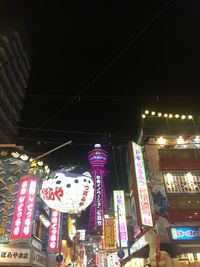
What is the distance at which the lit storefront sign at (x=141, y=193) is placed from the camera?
14.5m

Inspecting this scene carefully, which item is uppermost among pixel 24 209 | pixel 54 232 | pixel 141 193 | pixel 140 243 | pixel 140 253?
pixel 141 193

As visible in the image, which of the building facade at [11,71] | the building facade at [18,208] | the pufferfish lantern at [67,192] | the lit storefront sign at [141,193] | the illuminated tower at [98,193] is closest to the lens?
the pufferfish lantern at [67,192]

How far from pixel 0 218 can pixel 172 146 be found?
41.8ft

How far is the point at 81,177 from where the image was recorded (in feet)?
31.9

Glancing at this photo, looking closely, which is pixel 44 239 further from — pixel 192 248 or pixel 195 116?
pixel 195 116

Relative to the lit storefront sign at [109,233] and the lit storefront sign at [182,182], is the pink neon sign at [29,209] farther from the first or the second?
the lit storefront sign at [109,233]

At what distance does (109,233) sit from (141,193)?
37.2 ft

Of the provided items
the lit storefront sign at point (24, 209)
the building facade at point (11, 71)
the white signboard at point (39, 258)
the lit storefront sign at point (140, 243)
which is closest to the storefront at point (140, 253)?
the lit storefront sign at point (140, 243)

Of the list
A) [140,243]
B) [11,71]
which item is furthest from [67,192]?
[11,71]

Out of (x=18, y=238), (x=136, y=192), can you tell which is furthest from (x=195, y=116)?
(x=18, y=238)

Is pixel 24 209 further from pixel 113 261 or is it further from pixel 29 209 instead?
pixel 113 261

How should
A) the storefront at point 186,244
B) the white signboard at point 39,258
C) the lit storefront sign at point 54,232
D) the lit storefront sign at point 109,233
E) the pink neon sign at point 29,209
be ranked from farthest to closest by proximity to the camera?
1. the lit storefront sign at point 109,233
2. the lit storefront sign at point 54,232
3. the white signboard at point 39,258
4. the pink neon sign at point 29,209
5. the storefront at point 186,244

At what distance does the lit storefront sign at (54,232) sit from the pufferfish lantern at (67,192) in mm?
10793

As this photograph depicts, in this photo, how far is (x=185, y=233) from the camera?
15.8 meters
